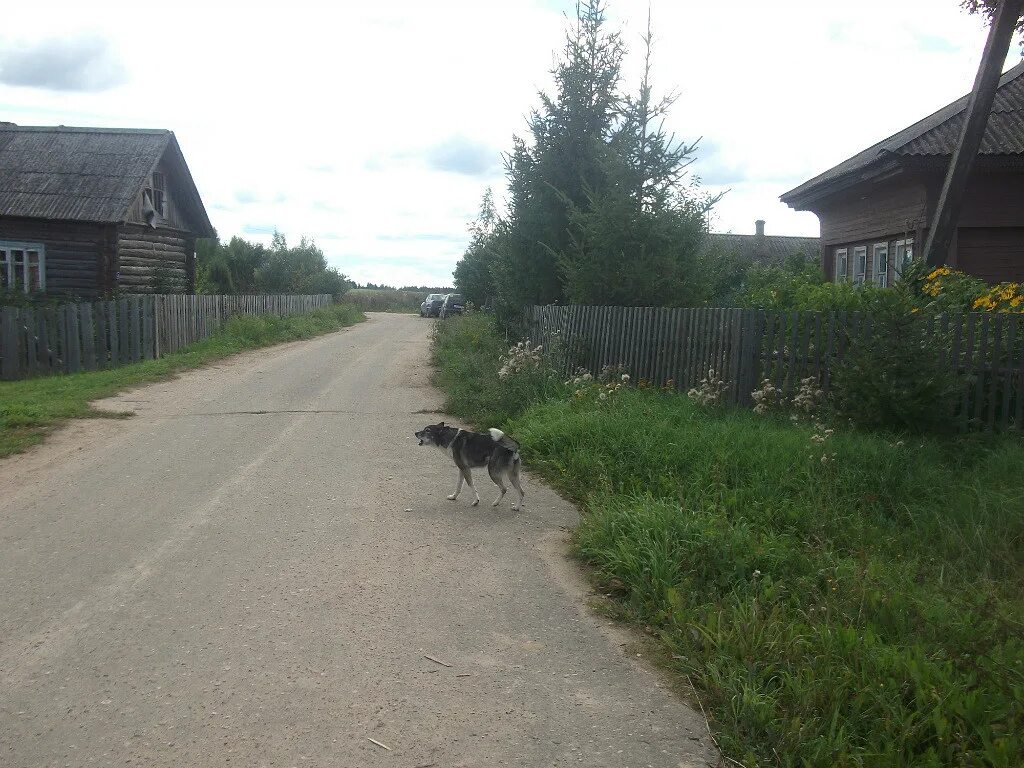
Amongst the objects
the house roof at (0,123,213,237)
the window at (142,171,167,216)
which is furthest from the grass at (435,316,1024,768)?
the window at (142,171,167,216)

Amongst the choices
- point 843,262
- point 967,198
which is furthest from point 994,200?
point 843,262

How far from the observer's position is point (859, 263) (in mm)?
19938

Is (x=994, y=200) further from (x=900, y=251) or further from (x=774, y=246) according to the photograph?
(x=774, y=246)

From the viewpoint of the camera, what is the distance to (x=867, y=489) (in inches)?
287

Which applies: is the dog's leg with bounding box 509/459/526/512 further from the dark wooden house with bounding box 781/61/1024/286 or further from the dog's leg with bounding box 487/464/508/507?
the dark wooden house with bounding box 781/61/1024/286

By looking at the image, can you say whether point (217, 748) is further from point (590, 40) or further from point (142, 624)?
point (590, 40)

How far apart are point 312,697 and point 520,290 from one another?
47.9ft

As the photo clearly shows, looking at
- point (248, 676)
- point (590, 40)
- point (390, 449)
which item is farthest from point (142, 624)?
point (590, 40)

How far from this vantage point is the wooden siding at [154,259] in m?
25.0

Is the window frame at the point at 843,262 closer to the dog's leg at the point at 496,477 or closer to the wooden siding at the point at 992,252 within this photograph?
the wooden siding at the point at 992,252

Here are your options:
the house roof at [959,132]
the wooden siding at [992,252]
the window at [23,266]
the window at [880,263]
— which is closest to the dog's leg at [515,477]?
the house roof at [959,132]

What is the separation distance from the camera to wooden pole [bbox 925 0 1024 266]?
10625 millimetres

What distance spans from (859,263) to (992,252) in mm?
3612

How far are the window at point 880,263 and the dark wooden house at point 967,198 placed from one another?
2cm
